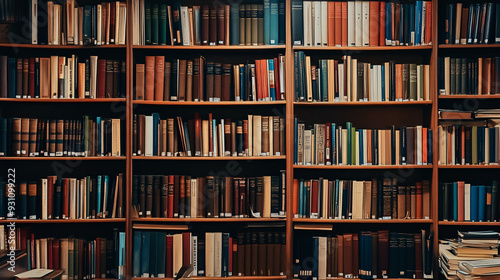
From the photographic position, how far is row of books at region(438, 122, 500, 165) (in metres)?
3.26

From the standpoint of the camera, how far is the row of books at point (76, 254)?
3264 mm

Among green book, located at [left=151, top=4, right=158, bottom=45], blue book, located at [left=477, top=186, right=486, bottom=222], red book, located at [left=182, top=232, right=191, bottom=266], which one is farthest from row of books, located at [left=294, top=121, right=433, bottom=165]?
green book, located at [left=151, top=4, right=158, bottom=45]

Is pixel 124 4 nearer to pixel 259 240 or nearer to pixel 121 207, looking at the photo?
pixel 121 207

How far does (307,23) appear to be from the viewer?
330 cm

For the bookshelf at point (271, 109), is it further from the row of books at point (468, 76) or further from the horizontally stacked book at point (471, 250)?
the horizontally stacked book at point (471, 250)

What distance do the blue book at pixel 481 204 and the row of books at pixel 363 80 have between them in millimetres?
728

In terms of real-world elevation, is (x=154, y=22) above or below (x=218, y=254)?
above

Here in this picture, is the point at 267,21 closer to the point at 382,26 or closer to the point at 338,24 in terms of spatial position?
the point at 338,24

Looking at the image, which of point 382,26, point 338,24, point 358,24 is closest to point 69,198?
point 338,24

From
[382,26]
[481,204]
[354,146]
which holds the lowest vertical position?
[481,204]

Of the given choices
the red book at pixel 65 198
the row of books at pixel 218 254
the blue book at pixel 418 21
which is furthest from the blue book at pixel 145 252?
the blue book at pixel 418 21

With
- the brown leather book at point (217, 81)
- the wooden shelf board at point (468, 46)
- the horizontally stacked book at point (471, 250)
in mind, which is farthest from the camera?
the brown leather book at point (217, 81)

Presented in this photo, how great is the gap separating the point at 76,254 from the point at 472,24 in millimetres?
3091

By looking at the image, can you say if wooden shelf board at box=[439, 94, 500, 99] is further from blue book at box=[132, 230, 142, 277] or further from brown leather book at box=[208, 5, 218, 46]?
blue book at box=[132, 230, 142, 277]
